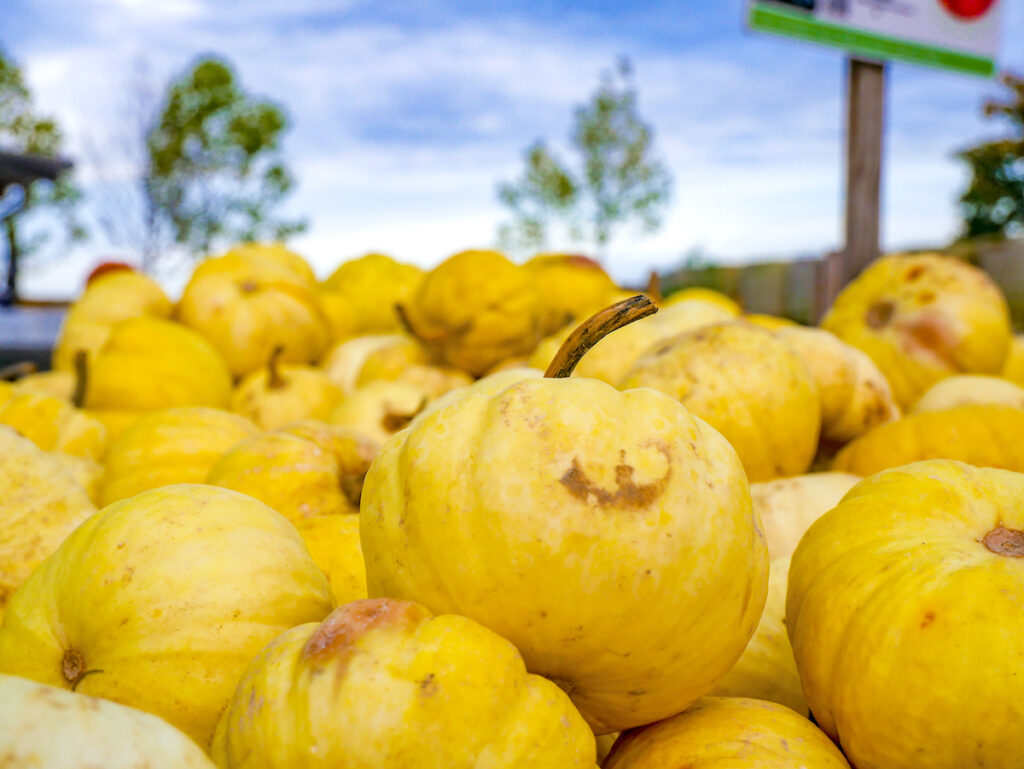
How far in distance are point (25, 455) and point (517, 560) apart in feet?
3.98

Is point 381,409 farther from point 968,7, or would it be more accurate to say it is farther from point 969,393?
point 968,7

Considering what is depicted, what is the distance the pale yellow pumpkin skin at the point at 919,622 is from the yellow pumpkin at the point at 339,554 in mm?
780

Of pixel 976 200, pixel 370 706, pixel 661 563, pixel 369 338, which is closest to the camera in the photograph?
pixel 370 706

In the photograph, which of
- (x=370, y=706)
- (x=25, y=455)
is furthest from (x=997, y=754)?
(x=25, y=455)

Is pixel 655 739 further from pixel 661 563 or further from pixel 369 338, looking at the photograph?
pixel 369 338

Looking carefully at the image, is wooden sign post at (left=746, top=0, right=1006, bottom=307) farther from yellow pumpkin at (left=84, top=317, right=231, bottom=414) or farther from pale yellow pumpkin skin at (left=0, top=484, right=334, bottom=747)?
pale yellow pumpkin skin at (left=0, top=484, right=334, bottom=747)

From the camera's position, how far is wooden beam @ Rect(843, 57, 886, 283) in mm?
4559

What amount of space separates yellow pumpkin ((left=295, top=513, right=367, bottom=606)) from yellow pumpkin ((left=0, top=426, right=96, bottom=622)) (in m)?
0.46

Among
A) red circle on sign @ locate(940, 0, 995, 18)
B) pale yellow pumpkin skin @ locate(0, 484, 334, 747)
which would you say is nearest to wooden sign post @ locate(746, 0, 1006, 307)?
red circle on sign @ locate(940, 0, 995, 18)

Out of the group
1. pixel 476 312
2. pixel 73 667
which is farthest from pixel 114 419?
pixel 73 667

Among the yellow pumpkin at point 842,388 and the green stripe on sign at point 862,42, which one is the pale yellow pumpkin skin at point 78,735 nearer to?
the yellow pumpkin at point 842,388

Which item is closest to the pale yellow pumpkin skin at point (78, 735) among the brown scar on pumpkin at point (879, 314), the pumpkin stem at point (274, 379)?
the pumpkin stem at point (274, 379)

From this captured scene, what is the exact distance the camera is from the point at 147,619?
49.5 inches

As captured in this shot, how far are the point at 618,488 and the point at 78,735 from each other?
0.62 m
